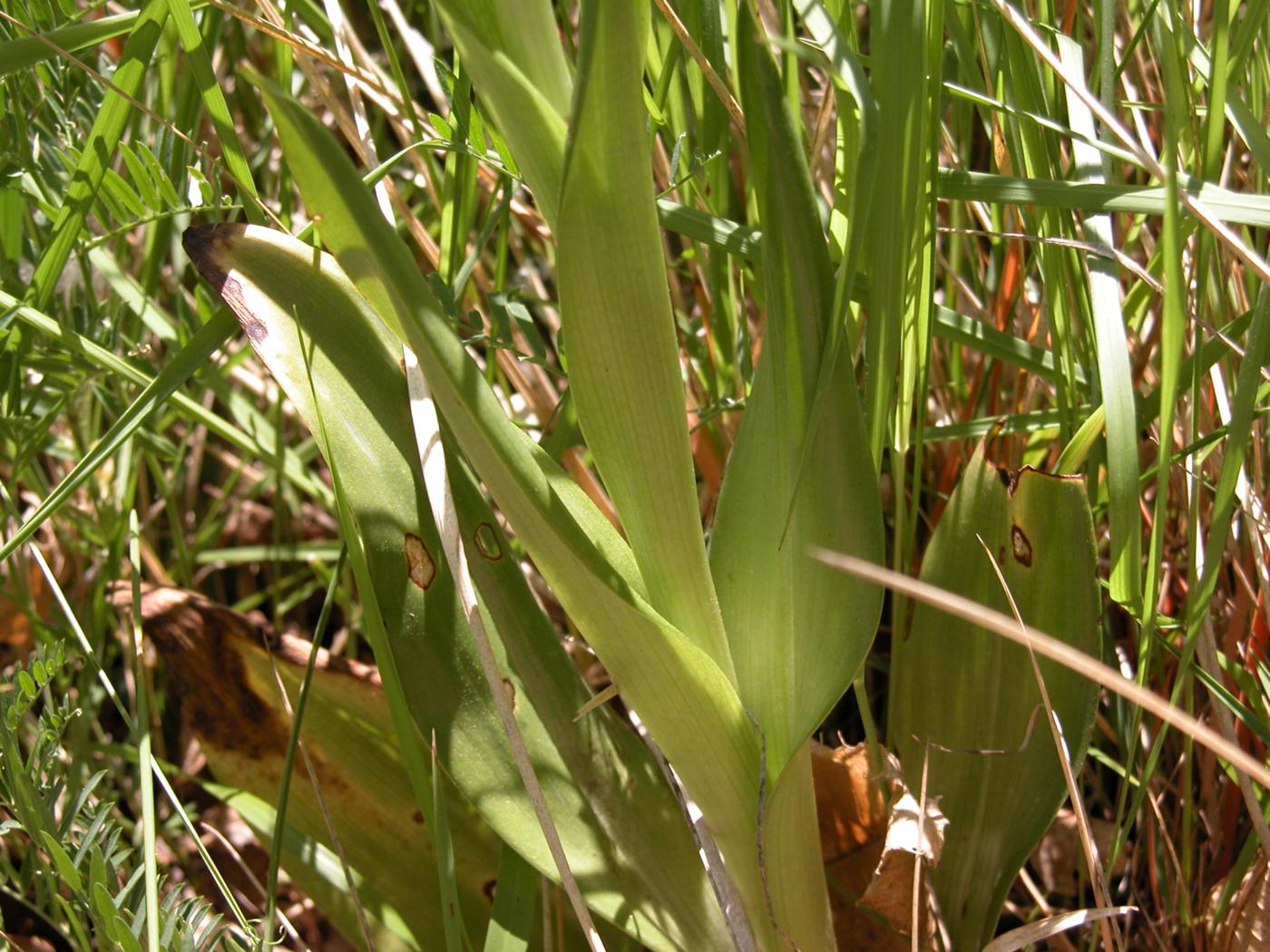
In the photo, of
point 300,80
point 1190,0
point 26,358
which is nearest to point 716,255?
point 1190,0

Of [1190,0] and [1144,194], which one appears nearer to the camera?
[1144,194]

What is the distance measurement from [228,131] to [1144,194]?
0.53 m

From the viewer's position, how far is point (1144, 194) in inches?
23.9

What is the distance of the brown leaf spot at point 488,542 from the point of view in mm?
691

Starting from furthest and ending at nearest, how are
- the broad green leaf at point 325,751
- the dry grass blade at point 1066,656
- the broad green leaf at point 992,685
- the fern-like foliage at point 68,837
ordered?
the broad green leaf at point 325,751 < the broad green leaf at point 992,685 < the fern-like foliage at point 68,837 < the dry grass blade at point 1066,656

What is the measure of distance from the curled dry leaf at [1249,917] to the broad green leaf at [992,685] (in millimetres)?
144

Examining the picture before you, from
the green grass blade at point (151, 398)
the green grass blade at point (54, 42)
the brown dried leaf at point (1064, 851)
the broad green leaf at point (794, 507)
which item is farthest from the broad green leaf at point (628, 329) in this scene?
the brown dried leaf at point (1064, 851)

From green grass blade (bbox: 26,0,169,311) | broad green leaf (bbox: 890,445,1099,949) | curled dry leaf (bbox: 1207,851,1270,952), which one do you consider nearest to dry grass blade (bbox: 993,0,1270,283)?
broad green leaf (bbox: 890,445,1099,949)

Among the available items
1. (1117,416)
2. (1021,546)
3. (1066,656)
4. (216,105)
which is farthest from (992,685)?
(216,105)

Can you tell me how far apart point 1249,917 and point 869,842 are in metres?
0.24

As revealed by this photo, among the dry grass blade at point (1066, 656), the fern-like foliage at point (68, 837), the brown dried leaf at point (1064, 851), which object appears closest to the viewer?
the dry grass blade at point (1066, 656)

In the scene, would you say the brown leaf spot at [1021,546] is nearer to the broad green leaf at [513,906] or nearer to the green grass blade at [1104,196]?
the green grass blade at [1104,196]

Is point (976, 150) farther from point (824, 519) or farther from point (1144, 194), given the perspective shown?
point (824, 519)

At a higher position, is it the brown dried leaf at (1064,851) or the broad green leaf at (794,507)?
the broad green leaf at (794,507)
